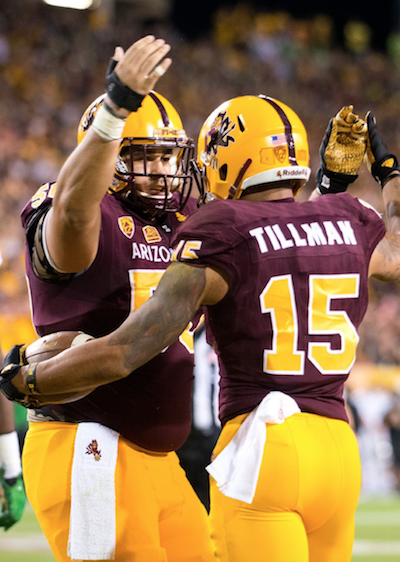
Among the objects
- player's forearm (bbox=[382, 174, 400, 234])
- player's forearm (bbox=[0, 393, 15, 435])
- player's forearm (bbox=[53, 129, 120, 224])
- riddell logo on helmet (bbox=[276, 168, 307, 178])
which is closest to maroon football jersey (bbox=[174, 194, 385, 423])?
riddell logo on helmet (bbox=[276, 168, 307, 178])

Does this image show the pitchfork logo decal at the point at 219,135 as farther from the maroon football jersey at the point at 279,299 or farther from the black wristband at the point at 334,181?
the black wristband at the point at 334,181

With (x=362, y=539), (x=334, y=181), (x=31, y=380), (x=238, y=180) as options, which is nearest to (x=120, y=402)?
(x=31, y=380)

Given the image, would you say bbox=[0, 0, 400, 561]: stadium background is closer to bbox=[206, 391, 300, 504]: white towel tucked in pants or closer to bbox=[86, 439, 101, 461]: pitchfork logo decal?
bbox=[86, 439, 101, 461]: pitchfork logo decal

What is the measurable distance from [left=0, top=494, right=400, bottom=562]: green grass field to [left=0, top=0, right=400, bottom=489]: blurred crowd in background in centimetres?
159

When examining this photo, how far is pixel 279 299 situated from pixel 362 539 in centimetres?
478

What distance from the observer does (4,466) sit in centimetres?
324

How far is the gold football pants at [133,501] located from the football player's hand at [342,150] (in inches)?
44.4

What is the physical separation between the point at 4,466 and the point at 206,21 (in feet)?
46.1

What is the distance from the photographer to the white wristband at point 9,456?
10.6 feet

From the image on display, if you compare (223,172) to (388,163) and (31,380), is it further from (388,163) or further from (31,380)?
(31,380)

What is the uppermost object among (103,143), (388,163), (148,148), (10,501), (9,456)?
(103,143)

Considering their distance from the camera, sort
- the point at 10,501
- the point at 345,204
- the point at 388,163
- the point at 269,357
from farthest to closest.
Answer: the point at 10,501 → the point at 388,163 → the point at 345,204 → the point at 269,357

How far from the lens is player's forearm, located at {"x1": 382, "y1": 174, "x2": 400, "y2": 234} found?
274cm

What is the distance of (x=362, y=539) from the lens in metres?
6.40
